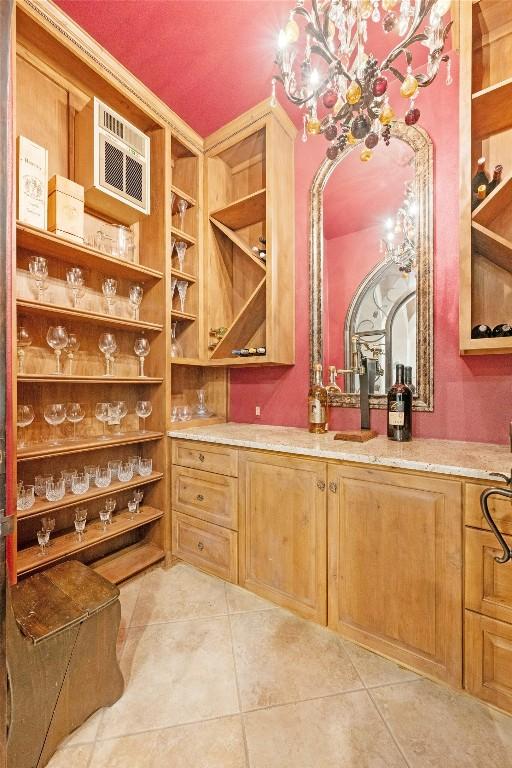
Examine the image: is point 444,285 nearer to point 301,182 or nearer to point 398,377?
point 398,377

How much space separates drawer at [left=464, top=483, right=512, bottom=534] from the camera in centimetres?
123

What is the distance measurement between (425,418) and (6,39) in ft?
7.04

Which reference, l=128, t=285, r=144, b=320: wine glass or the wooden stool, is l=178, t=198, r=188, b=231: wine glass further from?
the wooden stool

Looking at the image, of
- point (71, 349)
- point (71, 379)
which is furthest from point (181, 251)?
point (71, 379)

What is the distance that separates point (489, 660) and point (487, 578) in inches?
12.3

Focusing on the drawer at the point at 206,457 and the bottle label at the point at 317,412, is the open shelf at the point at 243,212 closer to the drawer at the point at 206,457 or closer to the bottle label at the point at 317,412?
the bottle label at the point at 317,412

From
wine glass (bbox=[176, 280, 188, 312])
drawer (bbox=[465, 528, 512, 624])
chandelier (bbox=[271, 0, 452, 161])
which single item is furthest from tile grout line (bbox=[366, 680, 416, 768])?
wine glass (bbox=[176, 280, 188, 312])

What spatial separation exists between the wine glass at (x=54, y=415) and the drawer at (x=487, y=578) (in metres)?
2.01

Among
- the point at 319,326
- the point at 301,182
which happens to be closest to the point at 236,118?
the point at 301,182

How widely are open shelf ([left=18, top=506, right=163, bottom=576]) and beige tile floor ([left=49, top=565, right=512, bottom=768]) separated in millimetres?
464

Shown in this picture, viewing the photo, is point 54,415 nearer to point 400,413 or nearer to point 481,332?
point 400,413

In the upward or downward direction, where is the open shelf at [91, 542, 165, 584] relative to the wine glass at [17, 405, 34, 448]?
downward

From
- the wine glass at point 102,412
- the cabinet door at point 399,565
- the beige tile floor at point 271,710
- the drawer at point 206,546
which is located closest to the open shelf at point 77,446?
the wine glass at point 102,412

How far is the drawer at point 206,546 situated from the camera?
2012mm
